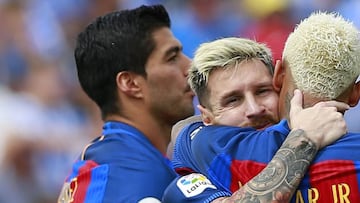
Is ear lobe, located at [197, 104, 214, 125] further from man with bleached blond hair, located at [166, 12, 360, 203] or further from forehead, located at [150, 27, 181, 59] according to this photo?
forehead, located at [150, 27, 181, 59]

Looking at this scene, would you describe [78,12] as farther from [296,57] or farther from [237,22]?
[296,57]

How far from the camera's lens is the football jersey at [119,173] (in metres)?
2.58

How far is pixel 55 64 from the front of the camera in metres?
5.08

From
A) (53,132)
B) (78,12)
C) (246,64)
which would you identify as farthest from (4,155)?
(246,64)

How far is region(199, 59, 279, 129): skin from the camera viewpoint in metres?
2.47

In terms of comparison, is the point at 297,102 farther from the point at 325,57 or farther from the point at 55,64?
the point at 55,64

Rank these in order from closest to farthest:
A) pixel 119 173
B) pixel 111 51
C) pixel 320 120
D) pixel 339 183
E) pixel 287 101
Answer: pixel 339 183 → pixel 320 120 → pixel 287 101 → pixel 119 173 → pixel 111 51

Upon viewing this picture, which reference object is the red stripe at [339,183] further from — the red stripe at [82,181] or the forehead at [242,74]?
the red stripe at [82,181]

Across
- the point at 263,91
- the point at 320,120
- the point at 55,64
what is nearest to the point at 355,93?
the point at 320,120

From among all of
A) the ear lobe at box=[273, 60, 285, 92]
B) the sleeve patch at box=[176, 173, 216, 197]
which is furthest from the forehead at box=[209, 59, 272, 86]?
the sleeve patch at box=[176, 173, 216, 197]

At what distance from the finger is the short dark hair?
2.94 ft

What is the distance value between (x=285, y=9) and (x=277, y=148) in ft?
11.1

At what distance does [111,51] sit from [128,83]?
134mm

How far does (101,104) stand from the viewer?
119 inches
